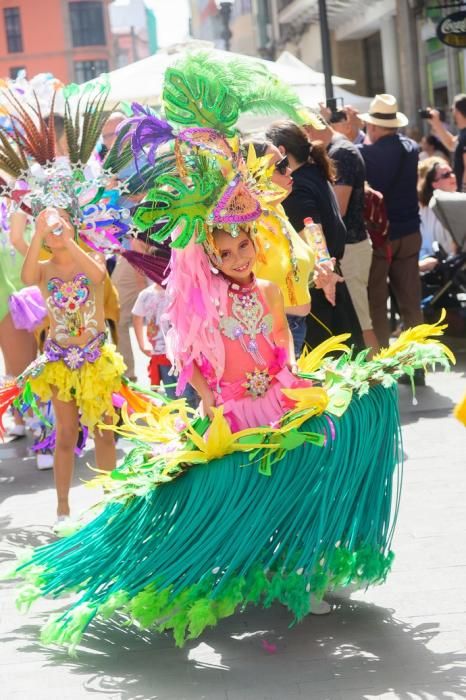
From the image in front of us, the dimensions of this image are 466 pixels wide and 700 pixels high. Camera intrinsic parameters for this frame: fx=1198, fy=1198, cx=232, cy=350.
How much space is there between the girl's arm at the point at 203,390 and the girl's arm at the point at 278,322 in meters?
0.31

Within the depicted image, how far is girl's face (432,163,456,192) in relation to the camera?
→ 998 centimetres

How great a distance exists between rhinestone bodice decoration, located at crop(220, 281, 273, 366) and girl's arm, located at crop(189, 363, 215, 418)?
17cm

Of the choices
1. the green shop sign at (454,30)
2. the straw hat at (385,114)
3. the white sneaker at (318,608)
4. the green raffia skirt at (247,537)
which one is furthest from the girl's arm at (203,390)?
the green shop sign at (454,30)

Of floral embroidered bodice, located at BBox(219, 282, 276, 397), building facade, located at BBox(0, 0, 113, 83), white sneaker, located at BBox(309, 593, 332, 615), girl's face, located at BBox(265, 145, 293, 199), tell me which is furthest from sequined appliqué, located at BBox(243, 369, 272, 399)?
building facade, located at BBox(0, 0, 113, 83)

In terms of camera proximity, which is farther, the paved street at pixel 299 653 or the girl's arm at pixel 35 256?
the girl's arm at pixel 35 256

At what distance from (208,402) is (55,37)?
73.1 metres

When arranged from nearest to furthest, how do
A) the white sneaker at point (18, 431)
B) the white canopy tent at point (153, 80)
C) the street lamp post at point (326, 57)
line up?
the white sneaker at point (18, 431)
the white canopy tent at point (153, 80)
the street lamp post at point (326, 57)

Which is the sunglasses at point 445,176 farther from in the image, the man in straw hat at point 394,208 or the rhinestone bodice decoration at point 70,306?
the rhinestone bodice decoration at point 70,306

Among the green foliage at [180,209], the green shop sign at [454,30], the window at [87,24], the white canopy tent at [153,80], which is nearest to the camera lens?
the green foliage at [180,209]

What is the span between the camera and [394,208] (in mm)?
8336

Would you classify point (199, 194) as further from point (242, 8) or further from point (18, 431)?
point (242, 8)

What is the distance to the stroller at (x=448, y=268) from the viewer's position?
910 centimetres

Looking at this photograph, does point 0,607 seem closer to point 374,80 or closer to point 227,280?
point 227,280

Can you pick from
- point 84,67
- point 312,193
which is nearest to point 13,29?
point 84,67
